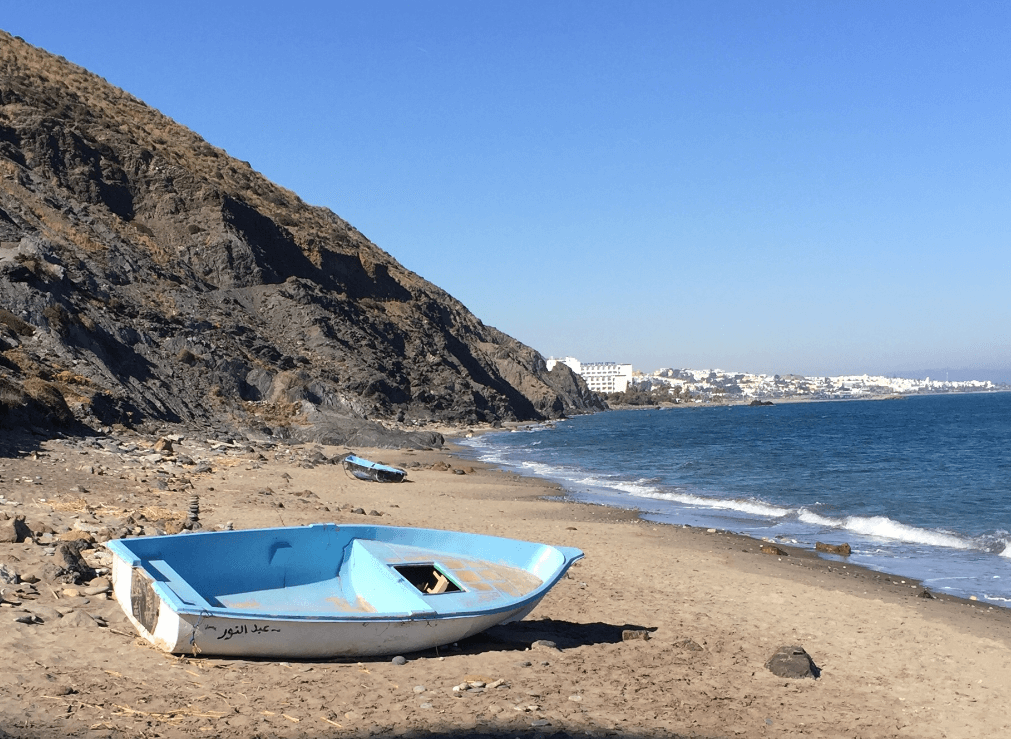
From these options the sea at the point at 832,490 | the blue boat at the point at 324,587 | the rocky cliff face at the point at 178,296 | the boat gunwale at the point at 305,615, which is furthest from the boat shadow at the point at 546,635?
the rocky cliff face at the point at 178,296

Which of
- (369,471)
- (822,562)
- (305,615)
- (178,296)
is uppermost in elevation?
(178,296)

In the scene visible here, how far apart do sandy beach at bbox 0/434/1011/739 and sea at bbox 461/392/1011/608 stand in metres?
2.74

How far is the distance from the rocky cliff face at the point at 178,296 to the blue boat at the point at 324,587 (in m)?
14.9

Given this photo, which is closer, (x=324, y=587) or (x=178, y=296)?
(x=324, y=587)

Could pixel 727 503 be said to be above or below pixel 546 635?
below

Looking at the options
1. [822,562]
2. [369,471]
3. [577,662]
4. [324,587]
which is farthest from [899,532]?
Result: [324,587]

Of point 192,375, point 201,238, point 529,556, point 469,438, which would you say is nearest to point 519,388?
point 469,438

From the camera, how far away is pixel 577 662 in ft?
27.0

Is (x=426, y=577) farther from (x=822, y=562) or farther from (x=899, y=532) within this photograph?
(x=899, y=532)

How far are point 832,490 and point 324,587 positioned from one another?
22963 millimetres

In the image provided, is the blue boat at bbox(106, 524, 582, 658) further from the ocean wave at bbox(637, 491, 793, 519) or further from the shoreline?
the ocean wave at bbox(637, 491, 793, 519)

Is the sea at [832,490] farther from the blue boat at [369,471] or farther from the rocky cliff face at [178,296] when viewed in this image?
the rocky cliff face at [178,296]

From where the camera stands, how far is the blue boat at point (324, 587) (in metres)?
7.02

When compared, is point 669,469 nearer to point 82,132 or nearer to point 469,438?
point 469,438
